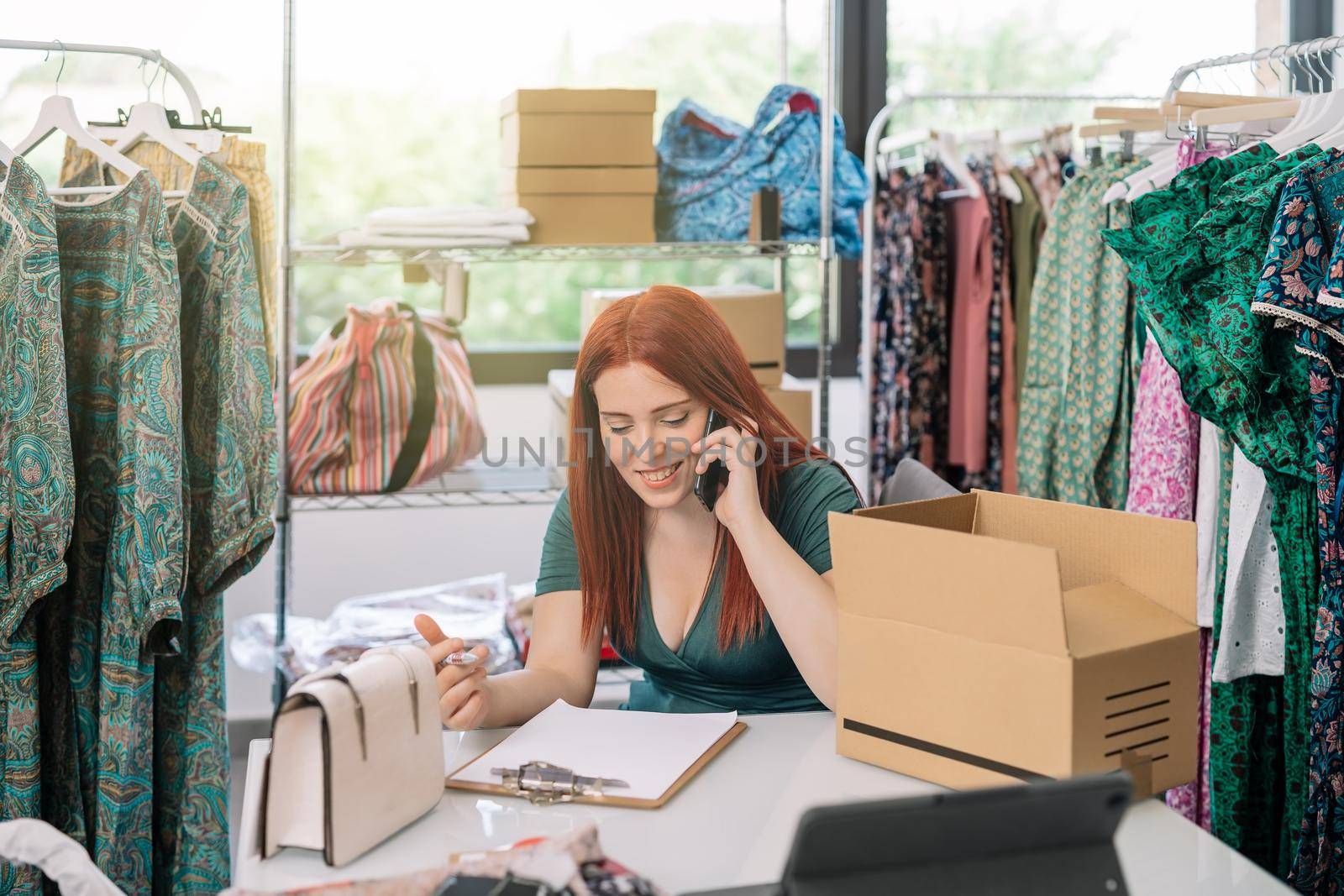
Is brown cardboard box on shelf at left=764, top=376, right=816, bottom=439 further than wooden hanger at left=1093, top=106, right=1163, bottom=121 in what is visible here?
Yes

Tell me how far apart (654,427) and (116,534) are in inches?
31.9

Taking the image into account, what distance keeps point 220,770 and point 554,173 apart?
4.19ft

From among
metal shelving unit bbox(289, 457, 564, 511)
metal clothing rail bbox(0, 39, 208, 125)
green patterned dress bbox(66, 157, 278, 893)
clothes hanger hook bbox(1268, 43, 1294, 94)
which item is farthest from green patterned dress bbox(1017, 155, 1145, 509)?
metal clothing rail bbox(0, 39, 208, 125)

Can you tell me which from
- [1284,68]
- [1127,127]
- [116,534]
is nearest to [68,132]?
[116,534]

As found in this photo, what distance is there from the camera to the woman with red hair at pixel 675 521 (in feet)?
5.34

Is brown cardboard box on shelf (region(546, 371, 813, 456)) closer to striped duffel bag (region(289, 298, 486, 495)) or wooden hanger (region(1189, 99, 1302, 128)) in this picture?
striped duffel bag (region(289, 298, 486, 495))

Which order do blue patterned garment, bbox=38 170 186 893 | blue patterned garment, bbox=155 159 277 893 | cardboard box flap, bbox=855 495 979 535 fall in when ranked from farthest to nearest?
blue patterned garment, bbox=155 159 277 893 → blue patterned garment, bbox=38 170 186 893 → cardboard box flap, bbox=855 495 979 535

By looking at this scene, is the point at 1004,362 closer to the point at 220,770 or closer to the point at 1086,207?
the point at 1086,207

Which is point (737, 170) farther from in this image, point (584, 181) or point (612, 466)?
point (612, 466)

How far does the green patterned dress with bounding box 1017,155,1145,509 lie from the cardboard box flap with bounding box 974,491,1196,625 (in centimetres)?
126

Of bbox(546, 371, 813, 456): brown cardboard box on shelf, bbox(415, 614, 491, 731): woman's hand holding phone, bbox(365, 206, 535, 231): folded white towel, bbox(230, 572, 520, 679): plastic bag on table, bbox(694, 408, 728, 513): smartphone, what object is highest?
bbox(365, 206, 535, 231): folded white towel

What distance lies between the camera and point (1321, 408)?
163cm

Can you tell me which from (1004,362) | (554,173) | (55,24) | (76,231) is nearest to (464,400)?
(554,173)

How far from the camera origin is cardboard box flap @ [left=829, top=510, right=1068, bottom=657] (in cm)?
110
